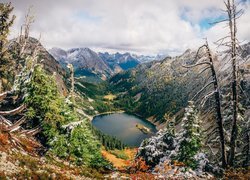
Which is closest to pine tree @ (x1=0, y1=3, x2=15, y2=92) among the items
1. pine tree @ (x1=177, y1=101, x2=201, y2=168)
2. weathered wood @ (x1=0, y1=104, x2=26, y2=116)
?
weathered wood @ (x1=0, y1=104, x2=26, y2=116)

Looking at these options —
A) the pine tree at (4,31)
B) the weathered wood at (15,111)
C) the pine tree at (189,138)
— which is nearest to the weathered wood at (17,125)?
the weathered wood at (15,111)

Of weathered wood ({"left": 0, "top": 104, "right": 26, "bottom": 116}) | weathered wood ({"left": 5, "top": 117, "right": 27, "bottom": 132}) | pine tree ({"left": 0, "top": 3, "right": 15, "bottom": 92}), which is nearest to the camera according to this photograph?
weathered wood ({"left": 5, "top": 117, "right": 27, "bottom": 132})

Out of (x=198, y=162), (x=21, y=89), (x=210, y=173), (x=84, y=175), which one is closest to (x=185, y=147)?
(x=198, y=162)

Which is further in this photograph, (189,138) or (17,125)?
(189,138)

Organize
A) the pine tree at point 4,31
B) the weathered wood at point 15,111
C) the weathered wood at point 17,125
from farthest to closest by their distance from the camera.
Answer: the pine tree at point 4,31, the weathered wood at point 15,111, the weathered wood at point 17,125

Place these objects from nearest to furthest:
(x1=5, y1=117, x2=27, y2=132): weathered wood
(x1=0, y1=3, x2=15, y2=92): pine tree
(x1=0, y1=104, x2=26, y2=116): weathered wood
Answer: (x1=5, y1=117, x2=27, y2=132): weathered wood < (x1=0, y1=104, x2=26, y2=116): weathered wood < (x1=0, y1=3, x2=15, y2=92): pine tree

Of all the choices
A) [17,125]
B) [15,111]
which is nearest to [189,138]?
[17,125]

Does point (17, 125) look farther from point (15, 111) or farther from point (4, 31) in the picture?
point (4, 31)

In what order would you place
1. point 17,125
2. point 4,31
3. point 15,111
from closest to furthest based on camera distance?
point 17,125, point 15,111, point 4,31

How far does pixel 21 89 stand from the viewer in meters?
38.8

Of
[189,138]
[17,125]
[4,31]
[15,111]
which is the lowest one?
[189,138]

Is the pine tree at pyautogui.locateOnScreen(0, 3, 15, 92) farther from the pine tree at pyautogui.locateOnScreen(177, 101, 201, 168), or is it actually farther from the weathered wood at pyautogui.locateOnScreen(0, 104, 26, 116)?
the pine tree at pyautogui.locateOnScreen(177, 101, 201, 168)

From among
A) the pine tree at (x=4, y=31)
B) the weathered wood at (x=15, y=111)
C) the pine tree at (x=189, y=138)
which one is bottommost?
the pine tree at (x=189, y=138)

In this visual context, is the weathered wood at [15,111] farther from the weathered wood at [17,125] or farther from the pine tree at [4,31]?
the pine tree at [4,31]
